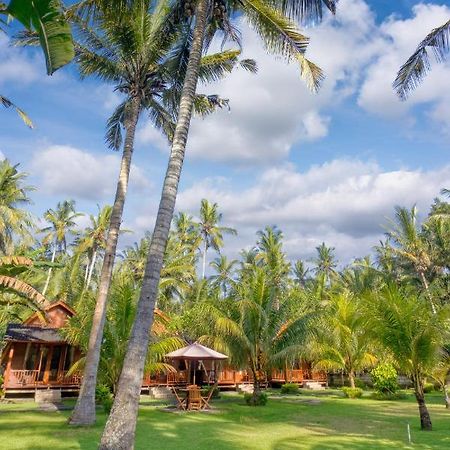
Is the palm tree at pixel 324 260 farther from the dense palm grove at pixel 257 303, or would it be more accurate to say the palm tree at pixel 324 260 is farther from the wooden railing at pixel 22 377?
the wooden railing at pixel 22 377

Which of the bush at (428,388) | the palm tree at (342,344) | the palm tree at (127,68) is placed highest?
the palm tree at (127,68)

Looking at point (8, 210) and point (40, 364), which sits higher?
point (8, 210)

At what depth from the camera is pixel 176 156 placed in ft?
27.9

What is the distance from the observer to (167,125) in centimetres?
1739

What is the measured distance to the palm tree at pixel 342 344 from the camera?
25.5 metres

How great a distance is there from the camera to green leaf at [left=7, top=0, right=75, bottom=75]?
195 inches

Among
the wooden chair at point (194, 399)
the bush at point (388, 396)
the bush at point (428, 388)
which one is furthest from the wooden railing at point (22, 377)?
the bush at point (428, 388)

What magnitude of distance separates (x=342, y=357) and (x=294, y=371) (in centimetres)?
609

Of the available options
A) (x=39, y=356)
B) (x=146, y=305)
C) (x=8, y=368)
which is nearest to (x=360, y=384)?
(x=39, y=356)

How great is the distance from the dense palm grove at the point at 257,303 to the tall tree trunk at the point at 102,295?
5.08ft

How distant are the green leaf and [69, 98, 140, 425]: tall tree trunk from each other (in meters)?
8.10

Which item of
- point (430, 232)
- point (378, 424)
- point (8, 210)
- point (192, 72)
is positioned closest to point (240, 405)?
point (378, 424)

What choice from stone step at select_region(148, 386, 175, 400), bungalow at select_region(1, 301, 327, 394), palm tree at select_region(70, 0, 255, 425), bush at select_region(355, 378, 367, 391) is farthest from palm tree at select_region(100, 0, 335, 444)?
bush at select_region(355, 378, 367, 391)

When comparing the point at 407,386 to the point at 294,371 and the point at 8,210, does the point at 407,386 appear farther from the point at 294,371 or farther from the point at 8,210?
the point at 8,210
